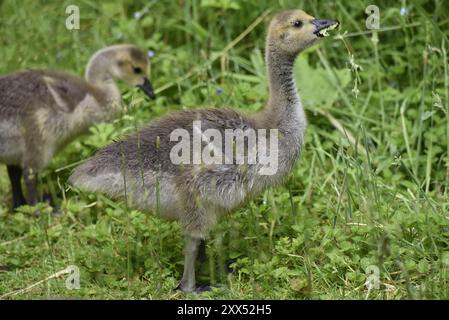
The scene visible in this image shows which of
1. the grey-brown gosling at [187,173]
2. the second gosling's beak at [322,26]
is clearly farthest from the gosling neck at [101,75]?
the second gosling's beak at [322,26]

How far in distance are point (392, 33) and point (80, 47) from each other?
210cm

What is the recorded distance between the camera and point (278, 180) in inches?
158

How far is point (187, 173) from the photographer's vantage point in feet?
12.5

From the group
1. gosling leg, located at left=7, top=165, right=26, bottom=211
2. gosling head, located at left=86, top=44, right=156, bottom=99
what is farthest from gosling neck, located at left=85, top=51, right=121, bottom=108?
gosling leg, located at left=7, top=165, right=26, bottom=211

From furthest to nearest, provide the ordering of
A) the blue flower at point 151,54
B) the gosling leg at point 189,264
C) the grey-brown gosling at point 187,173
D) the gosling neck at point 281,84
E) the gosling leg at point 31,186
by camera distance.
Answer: the blue flower at point 151,54 < the gosling leg at point 31,186 < the gosling neck at point 281,84 < the gosling leg at point 189,264 < the grey-brown gosling at point 187,173

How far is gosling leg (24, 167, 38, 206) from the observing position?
5.01m

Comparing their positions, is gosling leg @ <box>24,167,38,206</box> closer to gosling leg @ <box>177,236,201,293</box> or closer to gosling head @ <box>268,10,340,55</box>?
gosling leg @ <box>177,236,201,293</box>

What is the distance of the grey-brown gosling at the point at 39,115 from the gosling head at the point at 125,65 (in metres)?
0.19

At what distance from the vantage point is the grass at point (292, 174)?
394 centimetres

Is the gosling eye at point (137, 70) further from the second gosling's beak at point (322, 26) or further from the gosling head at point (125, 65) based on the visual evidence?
the second gosling's beak at point (322, 26)

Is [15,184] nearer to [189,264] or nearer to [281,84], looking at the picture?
[189,264]

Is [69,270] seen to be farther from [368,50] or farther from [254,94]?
[368,50]

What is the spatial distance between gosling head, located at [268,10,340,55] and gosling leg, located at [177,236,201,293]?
0.95 m
